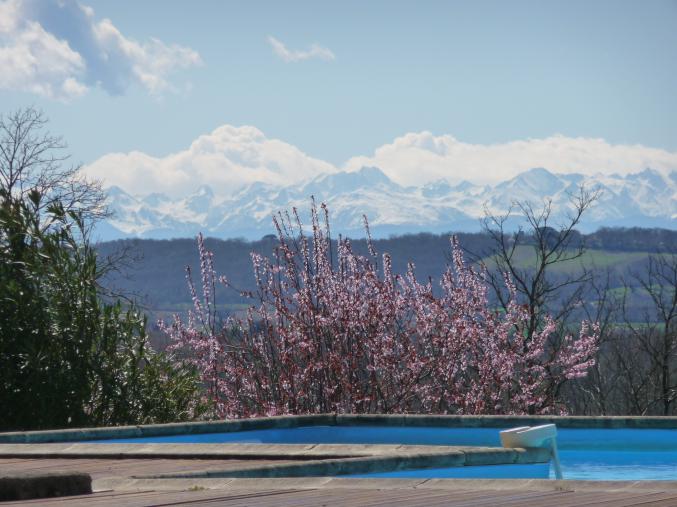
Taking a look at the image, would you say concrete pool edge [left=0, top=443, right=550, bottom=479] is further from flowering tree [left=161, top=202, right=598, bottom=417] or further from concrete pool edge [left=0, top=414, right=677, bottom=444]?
flowering tree [left=161, top=202, right=598, bottom=417]

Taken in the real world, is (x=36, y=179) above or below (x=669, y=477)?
above

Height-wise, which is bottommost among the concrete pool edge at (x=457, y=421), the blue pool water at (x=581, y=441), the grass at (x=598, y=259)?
the blue pool water at (x=581, y=441)

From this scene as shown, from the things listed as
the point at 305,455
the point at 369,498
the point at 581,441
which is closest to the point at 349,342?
the point at 581,441

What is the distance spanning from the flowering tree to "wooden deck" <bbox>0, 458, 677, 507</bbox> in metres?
7.56

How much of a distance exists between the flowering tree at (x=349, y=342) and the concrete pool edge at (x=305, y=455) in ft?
20.1

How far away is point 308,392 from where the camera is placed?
12188mm

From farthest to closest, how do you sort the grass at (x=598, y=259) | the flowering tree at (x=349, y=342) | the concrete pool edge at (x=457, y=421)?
the grass at (x=598, y=259) < the flowering tree at (x=349, y=342) < the concrete pool edge at (x=457, y=421)

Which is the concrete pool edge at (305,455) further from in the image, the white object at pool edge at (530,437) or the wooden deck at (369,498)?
the wooden deck at (369,498)

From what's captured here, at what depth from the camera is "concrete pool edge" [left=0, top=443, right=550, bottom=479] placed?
16.4 feet

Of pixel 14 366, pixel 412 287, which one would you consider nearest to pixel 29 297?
pixel 14 366

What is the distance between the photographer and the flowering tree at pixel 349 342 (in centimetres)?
1219

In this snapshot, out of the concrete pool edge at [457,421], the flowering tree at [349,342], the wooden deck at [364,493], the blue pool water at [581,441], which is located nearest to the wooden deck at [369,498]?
the wooden deck at [364,493]

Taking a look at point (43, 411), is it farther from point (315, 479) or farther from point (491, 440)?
point (315, 479)

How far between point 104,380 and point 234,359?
256 centimetres
